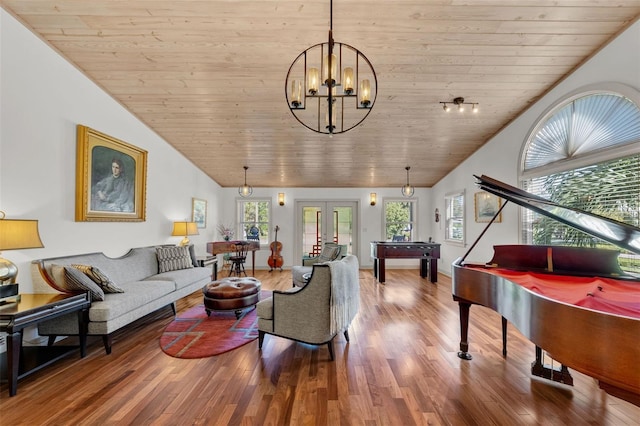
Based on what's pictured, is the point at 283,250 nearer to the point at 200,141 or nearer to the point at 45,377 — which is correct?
the point at 200,141

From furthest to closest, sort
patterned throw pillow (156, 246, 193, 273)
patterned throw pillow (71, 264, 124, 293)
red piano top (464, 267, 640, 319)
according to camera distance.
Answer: patterned throw pillow (156, 246, 193, 273), patterned throw pillow (71, 264, 124, 293), red piano top (464, 267, 640, 319)

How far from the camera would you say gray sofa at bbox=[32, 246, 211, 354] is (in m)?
2.74

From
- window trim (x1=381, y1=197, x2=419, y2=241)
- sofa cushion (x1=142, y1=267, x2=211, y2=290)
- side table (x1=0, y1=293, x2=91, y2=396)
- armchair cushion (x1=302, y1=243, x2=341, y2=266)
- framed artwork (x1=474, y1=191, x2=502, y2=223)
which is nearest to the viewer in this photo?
side table (x1=0, y1=293, x2=91, y2=396)

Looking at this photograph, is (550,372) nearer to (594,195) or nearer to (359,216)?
(594,195)

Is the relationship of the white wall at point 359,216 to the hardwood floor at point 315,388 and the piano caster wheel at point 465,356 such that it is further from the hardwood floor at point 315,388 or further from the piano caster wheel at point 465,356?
the piano caster wheel at point 465,356

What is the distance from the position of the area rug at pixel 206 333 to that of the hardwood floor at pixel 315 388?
0.43ft

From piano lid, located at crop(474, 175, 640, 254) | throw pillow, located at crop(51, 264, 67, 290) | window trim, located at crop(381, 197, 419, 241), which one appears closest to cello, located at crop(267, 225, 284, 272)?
window trim, located at crop(381, 197, 419, 241)

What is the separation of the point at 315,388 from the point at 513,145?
4723 millimetres

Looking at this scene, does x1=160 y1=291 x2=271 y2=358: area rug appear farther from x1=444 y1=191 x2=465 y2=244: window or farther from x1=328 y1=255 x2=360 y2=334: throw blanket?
x1=444 y1=191 x2=465 y2=244: window

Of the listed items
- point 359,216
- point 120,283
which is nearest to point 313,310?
point 120,283

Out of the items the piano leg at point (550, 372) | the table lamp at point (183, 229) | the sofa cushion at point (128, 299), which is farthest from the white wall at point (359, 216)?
the piano leg at point (550, 372)

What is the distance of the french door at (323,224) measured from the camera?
25.8ft

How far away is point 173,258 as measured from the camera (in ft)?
15.4

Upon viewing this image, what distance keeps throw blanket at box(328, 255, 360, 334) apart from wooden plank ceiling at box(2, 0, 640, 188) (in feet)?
8.28
